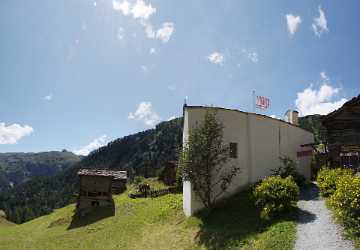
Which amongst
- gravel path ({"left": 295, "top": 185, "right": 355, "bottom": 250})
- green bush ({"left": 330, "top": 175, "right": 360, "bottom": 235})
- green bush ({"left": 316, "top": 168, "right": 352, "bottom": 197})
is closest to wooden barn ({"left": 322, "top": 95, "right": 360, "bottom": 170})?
green bush ({"left": 316, "top": 168, "right": 352, "bottom": 197})

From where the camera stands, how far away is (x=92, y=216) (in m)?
42.6

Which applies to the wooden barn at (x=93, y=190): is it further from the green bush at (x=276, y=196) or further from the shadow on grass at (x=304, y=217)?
the shadow on grass at (x=304, y=217)

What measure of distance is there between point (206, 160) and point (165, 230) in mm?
6879

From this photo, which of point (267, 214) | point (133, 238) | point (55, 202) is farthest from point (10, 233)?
point (55, 202)

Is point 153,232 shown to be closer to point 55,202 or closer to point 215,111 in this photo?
point 215,111

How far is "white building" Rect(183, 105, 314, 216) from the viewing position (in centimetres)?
3012

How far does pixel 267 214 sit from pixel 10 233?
38358 mm

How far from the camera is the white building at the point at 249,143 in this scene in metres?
30.1

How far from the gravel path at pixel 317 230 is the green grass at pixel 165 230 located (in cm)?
61

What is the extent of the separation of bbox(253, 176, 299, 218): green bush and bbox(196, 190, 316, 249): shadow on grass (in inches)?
20.3

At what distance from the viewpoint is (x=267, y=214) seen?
2211 cm

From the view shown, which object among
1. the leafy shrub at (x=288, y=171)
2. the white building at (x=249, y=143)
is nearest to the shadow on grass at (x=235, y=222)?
the white building at (x=249, y=143)

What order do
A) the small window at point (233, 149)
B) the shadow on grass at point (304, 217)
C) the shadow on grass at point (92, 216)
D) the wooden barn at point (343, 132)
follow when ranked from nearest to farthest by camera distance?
the shadow on grass at point (304, 217), the small window at point (233, 149), the wooden barn at point (343, 132), the shadow on grass at point (92, 216)

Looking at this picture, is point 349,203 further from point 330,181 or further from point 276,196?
point 330,181
